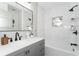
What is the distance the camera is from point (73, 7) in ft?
11.3

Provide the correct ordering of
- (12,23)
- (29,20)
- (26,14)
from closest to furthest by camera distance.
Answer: (12,23) < (26,14) < (29,20)

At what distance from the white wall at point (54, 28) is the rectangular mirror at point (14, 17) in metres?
0.81

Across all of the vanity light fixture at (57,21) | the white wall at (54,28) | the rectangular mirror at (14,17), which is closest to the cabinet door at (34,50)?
the rectangular mirror at (14,17)

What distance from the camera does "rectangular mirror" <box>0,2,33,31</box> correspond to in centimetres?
210

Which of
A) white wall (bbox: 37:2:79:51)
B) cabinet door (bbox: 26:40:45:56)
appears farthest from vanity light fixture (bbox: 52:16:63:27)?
cabinet door (bbox: 26:40:45:56)

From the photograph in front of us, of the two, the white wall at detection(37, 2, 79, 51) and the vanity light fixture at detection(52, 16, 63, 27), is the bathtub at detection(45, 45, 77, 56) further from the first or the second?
the vanity light fixture at detection(52, 16, 63, 27)

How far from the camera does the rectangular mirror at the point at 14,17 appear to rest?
210cm

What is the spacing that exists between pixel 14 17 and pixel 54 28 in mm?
1954

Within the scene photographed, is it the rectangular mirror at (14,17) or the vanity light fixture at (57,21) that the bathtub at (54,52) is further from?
the rectangular mirror at (14,17)

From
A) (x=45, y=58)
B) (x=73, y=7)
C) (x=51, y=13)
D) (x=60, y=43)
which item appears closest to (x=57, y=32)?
(x=60, y=43)

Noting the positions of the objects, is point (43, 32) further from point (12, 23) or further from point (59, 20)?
point (12, 23)

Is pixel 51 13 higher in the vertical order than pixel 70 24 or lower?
higher

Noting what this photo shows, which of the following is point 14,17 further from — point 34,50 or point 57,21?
point 57,21

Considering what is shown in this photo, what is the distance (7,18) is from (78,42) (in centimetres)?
229
